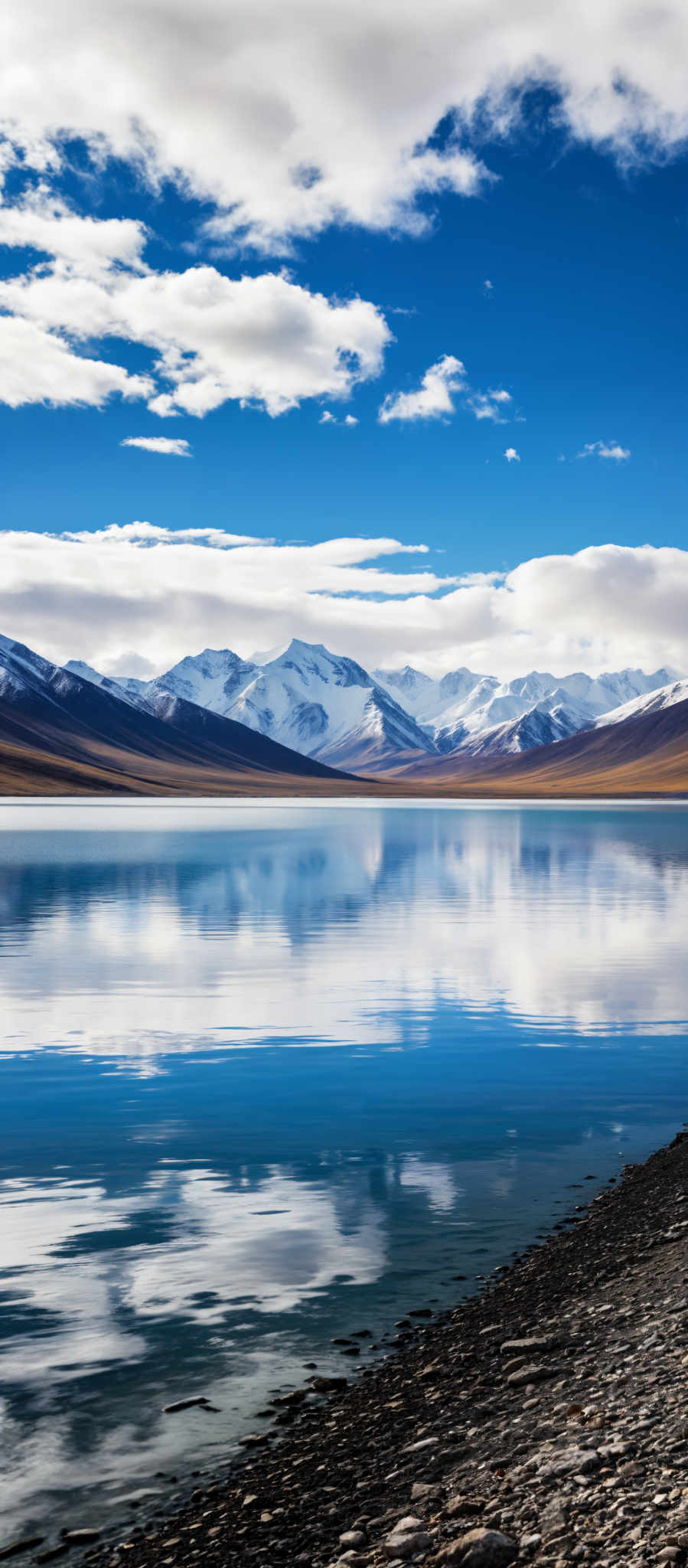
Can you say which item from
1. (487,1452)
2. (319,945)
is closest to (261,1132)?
(487,1452)

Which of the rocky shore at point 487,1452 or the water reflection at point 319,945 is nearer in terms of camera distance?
the rocky shore at point 487,1452

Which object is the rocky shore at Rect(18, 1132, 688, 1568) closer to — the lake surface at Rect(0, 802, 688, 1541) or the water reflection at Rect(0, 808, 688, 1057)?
the lake surface at Rect(0, 802, 688, 1541)

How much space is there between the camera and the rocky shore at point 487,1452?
737cm

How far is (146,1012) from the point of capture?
29.9 m

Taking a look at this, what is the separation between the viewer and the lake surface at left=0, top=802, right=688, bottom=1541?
10.9m

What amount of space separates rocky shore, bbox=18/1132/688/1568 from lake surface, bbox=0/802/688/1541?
1.98ft

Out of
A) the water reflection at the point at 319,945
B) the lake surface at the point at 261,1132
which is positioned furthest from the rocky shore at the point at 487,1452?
the water reflection at the point at 319,945

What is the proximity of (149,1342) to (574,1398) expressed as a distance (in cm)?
453

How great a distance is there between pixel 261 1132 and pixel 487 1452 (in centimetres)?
1129

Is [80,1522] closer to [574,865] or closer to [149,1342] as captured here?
[149,1342]

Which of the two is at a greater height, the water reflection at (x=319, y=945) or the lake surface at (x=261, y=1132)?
the water reflection at (x=319, y=945)

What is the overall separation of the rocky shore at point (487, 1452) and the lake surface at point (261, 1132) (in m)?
0.60

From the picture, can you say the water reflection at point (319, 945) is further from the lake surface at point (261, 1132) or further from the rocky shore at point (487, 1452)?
the rocky shore at point (487, 1452)

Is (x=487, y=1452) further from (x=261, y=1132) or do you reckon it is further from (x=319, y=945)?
(x=319, y=945)
